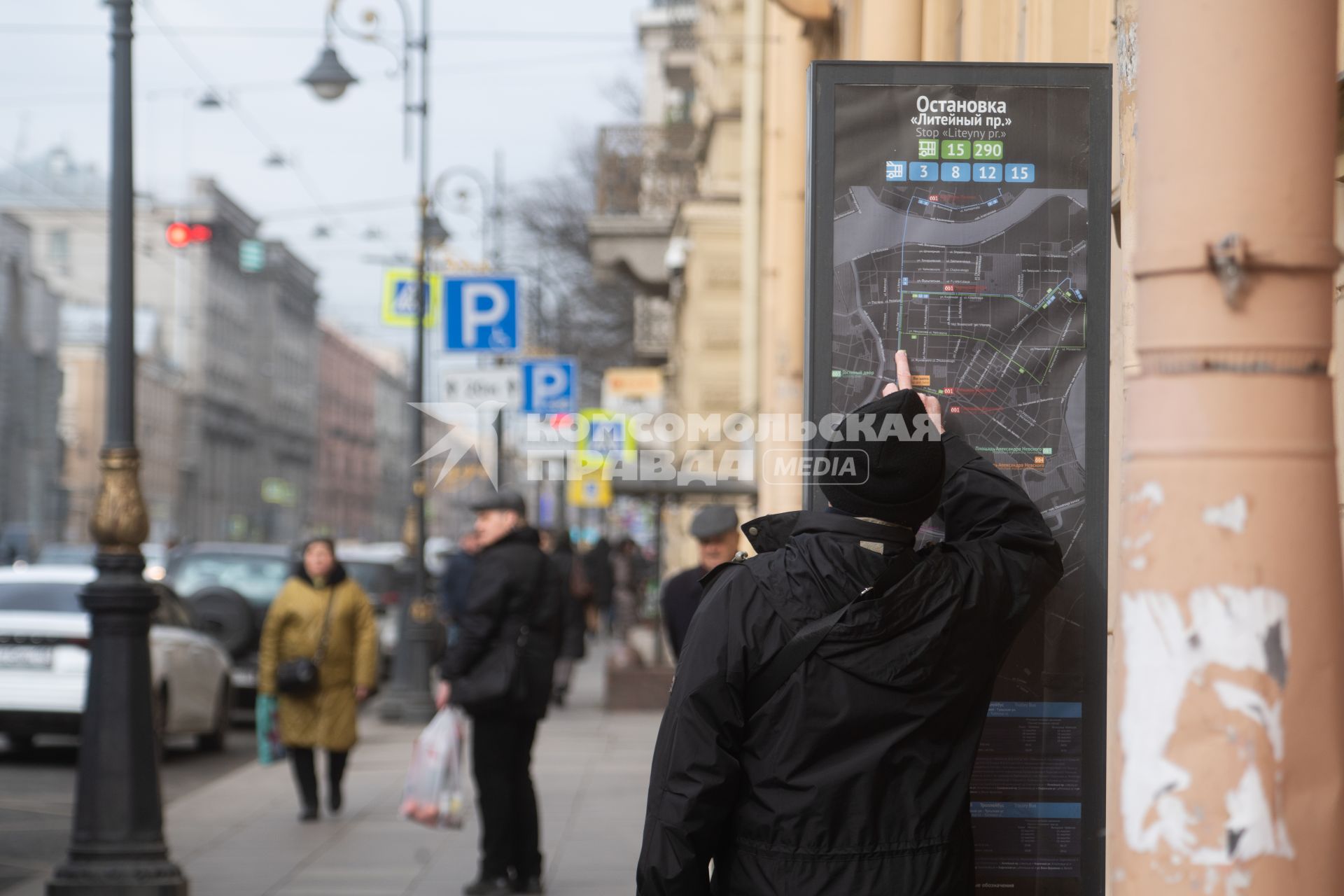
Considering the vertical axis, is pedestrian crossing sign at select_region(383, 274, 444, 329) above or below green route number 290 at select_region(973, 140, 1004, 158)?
above

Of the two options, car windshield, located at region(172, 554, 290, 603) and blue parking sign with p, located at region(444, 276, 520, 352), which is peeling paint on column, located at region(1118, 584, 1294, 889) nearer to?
blue parking sign with p, located at region(444, 276, 520, 352)

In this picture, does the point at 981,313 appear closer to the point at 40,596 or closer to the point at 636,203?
the point at 40,596

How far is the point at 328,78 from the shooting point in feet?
60.7

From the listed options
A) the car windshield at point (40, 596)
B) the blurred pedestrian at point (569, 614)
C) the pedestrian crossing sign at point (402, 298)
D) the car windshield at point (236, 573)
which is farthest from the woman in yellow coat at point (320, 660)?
the pedestrian crossing sign at point (402, 298)

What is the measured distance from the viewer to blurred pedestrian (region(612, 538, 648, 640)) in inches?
1281

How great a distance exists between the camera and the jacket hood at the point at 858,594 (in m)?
3.33

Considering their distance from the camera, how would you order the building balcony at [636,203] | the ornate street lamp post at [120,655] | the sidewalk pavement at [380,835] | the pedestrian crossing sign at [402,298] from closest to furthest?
the ornate street lamp post at [120,655], the sidewalk pavement at [380,835], the pedestrian crossing sign at [402,298], the building balcony at [636,203]

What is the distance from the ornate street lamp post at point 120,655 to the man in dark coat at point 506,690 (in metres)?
1.42

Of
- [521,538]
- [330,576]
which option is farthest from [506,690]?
[330,576]

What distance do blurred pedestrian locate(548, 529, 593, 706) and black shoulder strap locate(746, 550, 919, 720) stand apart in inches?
507

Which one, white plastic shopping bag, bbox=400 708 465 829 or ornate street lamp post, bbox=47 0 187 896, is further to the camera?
white plastic shopping bag, bbox=400 708 465 829

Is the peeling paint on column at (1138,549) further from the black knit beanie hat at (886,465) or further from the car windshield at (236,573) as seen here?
the car windshield at (236,573)

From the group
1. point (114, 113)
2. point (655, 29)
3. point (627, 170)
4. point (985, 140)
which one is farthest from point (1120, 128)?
point (655, 29)

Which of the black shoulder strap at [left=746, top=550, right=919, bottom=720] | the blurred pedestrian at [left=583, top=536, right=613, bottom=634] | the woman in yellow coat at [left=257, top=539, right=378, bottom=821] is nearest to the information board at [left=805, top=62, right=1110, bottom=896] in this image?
the black shoulder strap at [left=746, top=550, right=919, bottom=720]
